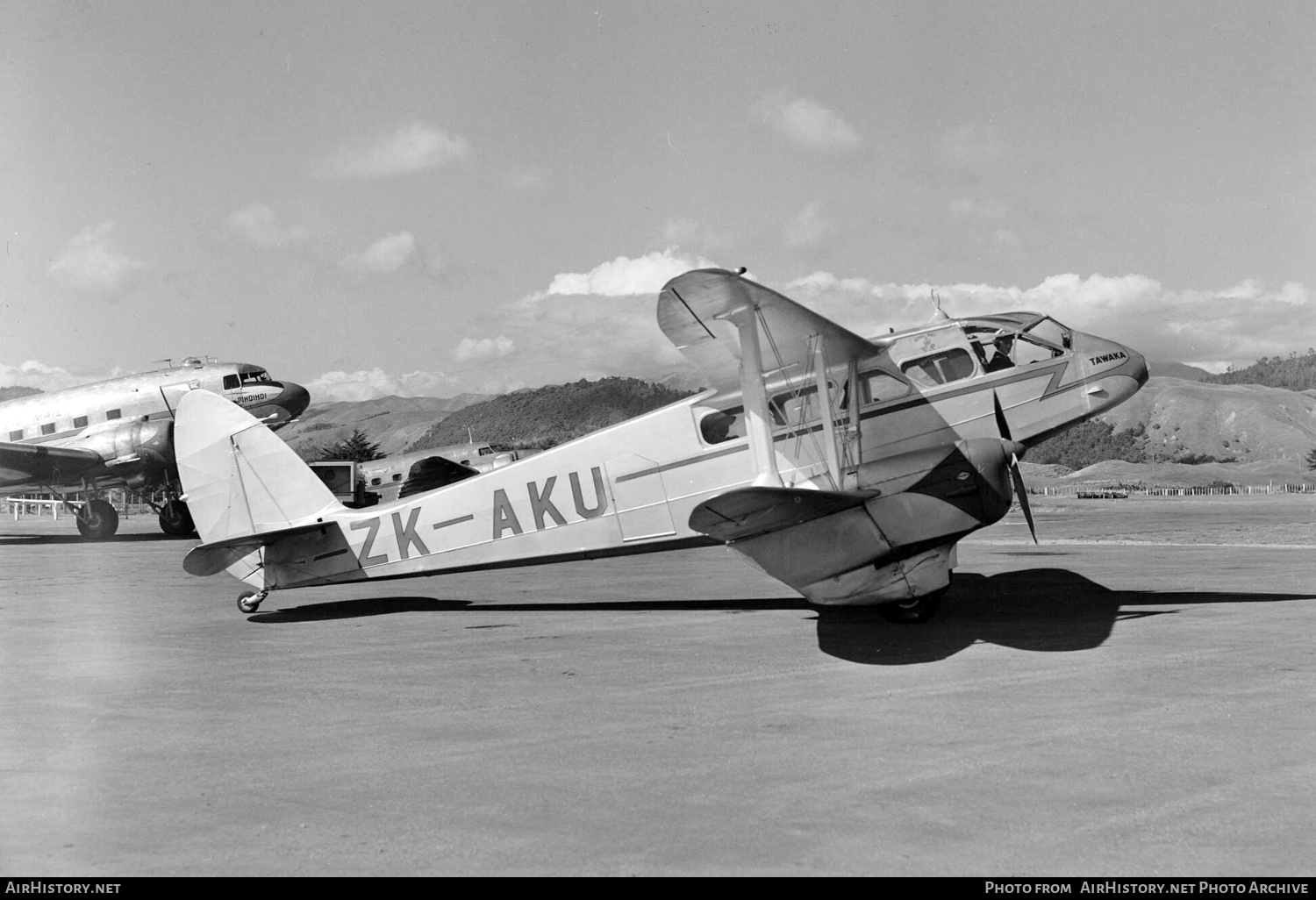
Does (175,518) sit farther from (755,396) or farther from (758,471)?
(755,396)

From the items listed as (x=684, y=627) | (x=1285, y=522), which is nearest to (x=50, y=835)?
(x=684, y=627)

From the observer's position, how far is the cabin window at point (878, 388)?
12.0 meters

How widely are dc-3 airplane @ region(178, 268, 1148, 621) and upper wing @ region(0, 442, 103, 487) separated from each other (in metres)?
22.5

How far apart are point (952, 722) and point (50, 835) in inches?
205

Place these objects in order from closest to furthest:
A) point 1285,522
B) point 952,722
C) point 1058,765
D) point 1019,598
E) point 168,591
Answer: point 1058,765
point 952,722
point 1019,598
point 168,591
point 1285,522

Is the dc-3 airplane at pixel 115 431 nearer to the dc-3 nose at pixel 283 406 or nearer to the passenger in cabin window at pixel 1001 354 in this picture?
the dc-3 nose at pixel 283 406

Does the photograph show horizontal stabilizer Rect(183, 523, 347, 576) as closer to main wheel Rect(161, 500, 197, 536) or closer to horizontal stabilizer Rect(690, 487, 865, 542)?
horizontal stabilizer Rect(690, 487, 865, 542)

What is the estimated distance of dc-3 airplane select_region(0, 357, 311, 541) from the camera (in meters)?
33.8

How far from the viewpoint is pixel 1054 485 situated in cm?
9294

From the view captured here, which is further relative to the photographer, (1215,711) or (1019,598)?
(1019,598)

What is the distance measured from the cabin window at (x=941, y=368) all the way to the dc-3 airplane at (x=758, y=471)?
2 cm

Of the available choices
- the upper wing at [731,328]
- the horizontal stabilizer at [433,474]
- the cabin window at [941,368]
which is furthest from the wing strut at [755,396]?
the horizontal stabilizer at [433,474]

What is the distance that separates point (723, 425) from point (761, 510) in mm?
2777

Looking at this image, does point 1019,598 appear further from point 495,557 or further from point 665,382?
point 665,382
